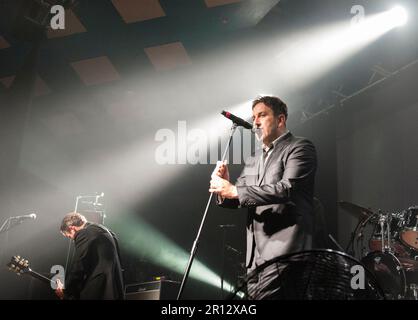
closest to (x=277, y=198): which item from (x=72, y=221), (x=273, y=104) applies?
(x=273, y=104)

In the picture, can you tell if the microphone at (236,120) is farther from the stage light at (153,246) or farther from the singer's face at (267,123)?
→ the stage light at (153,246)

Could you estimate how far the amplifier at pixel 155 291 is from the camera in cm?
496

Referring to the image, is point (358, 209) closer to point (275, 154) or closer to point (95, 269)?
point (95, 269)

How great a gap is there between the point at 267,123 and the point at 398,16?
395cm

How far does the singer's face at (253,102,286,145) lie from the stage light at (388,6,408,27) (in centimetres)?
381

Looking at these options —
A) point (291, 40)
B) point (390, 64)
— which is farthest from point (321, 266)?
point (390, 64)

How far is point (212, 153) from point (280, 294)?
607cm

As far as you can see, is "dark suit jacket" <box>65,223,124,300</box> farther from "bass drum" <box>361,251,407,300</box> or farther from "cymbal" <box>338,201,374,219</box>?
"cymbal" <box>338,201,374,219</box>

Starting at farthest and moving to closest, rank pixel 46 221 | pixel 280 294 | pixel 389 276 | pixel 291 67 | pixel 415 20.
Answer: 1. pixel 46 221
2. pixel 291 67
3. pixel 415 20
4. pixel 389 276
5. pixel 280 294

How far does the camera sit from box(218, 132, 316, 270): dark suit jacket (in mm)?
1748

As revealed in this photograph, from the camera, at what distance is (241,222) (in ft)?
23.3
